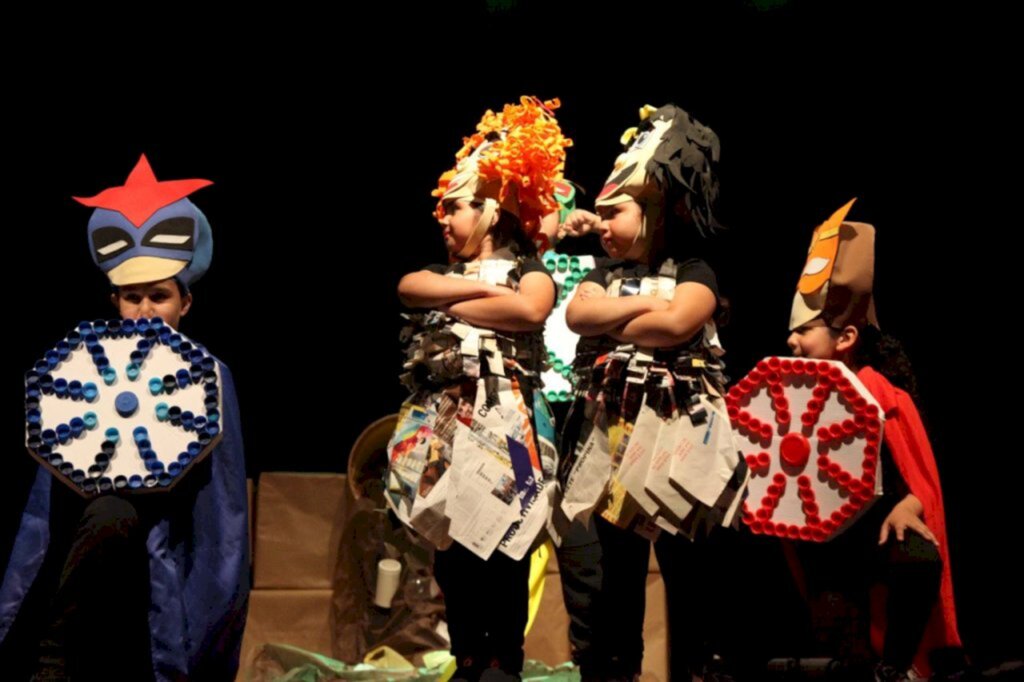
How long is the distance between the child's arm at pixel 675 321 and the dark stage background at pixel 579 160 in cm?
120

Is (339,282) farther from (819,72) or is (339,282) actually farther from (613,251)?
(819,72)

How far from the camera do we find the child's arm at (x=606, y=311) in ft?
9.23

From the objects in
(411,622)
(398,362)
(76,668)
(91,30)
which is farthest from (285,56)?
(76,668)

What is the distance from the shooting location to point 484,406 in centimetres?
291

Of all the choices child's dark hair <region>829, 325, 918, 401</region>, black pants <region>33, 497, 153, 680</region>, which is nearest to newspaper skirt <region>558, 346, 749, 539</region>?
child's dark hair <region>829, 325, 918, 401</region>

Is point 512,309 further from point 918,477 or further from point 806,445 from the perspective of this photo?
point 918,477

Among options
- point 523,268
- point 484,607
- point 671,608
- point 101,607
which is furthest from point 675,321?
point 101,607

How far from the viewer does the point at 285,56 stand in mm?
3912

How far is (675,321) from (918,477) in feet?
2.35

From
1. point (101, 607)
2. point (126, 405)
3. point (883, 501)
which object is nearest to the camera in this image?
point (101, 607)

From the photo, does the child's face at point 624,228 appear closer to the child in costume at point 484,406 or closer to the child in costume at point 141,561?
the child in costume at point 484,406

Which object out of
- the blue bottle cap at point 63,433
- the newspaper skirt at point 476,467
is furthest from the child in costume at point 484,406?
the blue bottle cap at point 63,433

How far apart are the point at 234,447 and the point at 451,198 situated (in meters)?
0.83

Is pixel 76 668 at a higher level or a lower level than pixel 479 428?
lower
